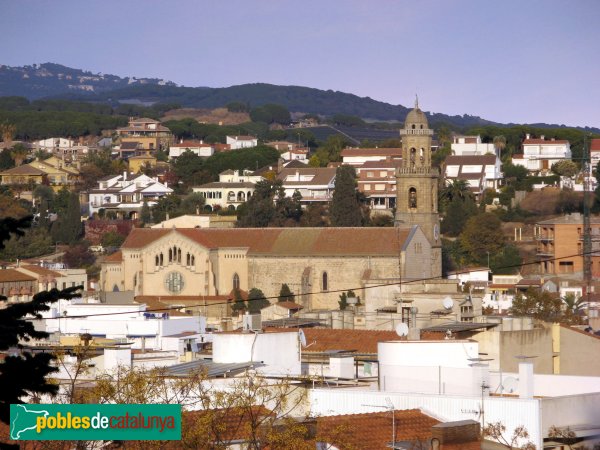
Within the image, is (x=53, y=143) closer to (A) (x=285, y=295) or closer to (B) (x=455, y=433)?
(A) (x=285, y=295)

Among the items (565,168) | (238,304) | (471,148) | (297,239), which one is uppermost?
(471,148)

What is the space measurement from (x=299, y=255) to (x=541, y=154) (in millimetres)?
57107

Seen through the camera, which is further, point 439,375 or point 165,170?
point 165,170

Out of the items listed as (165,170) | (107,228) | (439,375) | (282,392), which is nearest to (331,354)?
(439,375)

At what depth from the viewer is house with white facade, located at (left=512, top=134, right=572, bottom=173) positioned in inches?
5364

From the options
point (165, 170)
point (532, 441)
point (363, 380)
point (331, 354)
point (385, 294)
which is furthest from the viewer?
point (165, 170)

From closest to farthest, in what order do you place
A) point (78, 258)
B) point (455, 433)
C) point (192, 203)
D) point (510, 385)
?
point (455, 433) → point (510, 385) → point (78, 258) → point (192, 203)

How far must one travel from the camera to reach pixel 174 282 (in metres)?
85.9

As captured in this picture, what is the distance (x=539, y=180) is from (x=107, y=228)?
101 ft

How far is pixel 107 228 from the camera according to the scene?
116750 mm

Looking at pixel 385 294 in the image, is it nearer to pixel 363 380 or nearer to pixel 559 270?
pixel 363 380

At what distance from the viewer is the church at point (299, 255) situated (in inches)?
3246

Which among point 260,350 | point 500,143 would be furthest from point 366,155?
point 260,350

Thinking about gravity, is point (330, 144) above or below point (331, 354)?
above
